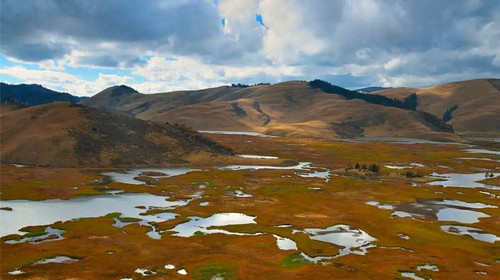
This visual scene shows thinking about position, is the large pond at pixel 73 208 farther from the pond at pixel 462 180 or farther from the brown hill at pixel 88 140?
the pond at pixel 462 180

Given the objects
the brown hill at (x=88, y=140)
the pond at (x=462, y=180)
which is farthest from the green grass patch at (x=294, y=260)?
the brown hill at (x=88, y=140)

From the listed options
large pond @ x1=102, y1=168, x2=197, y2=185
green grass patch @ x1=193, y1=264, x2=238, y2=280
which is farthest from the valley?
large pond @ x1=102, y1=168, x2=197, y2=185

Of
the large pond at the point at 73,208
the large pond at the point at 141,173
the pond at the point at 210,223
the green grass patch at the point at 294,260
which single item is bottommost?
the green grass patch at the point at 294,260

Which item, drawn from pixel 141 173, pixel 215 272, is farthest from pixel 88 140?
pixel 215 272

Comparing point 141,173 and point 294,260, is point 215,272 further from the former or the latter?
point 141,173

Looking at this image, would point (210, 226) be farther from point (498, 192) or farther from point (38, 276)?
point (498, 192)

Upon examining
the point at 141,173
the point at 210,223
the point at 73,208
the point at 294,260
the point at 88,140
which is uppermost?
the point at 88,140

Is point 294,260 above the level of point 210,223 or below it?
below

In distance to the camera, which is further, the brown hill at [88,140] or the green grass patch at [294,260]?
the brown hill at [88,140]
